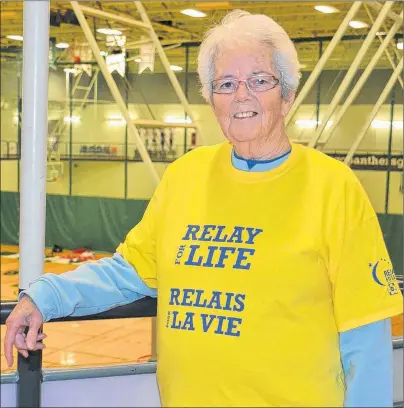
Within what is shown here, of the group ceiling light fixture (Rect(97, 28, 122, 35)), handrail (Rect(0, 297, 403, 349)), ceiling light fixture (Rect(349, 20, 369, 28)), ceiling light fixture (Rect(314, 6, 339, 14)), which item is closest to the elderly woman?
handrail (Rect(0, 297, 403, 349))

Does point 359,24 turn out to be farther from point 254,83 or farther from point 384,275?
point 384,275

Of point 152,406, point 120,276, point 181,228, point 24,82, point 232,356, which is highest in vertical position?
point 24,82

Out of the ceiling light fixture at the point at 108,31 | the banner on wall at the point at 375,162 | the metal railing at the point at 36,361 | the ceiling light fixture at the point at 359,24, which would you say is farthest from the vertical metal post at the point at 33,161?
the banner on wall at the point at 375,162

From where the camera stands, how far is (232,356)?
1.31m

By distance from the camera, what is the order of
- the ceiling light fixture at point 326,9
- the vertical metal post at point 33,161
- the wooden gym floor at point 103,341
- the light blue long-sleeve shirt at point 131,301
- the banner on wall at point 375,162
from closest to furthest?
the light blue long-sleeve shirt at point 131,301
the vertical metal post at point 33,161
the wooden gym floor at point 103,341
the ceiling light fixture at point 326,9
the banner on wall at point 375,162

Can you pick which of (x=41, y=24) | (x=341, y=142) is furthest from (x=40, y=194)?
(x=341, y=142)

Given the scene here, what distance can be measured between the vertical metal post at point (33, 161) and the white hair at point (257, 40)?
16.6 inches

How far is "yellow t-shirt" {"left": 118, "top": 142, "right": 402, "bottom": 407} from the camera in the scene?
1262 mm

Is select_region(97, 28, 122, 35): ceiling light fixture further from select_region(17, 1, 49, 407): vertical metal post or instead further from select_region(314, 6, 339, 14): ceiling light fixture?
select_region(17, 1, 49, 407): vertical metal post

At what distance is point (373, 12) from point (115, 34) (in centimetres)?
188

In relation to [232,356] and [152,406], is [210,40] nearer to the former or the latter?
[232,356]

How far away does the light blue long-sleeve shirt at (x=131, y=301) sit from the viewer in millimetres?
1251

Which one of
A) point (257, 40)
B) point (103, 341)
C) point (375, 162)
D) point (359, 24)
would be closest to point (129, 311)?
point (257, 40)

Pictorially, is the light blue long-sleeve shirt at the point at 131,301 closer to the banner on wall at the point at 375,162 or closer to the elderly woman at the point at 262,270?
the elderly woman at the point at 262,270
